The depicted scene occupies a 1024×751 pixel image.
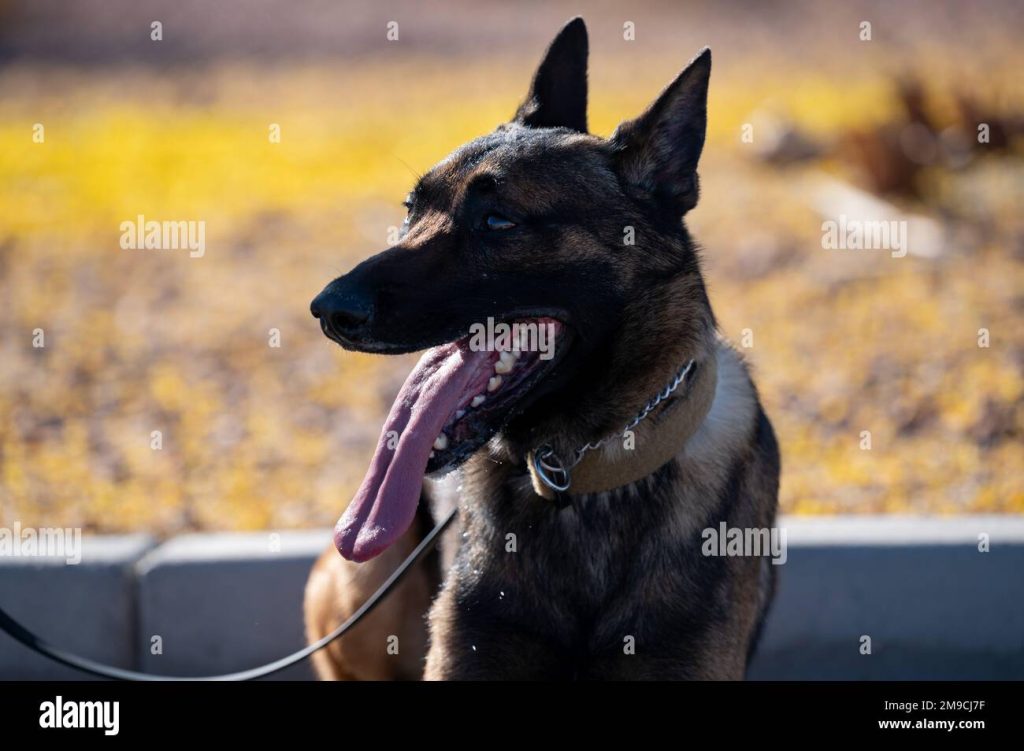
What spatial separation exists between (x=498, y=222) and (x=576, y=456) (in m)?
0.67

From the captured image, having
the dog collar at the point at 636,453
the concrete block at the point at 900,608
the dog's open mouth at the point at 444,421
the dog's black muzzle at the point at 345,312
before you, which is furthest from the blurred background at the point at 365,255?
the dog's black muzzle at the point at 345,312

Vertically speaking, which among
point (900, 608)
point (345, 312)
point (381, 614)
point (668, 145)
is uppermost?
point (668, 145)

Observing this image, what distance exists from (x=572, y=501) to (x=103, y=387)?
4.66 metres

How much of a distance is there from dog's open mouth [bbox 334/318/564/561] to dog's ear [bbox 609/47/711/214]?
0.49 m

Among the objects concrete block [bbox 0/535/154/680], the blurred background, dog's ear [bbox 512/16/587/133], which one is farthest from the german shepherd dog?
concrete block [bbox 0/535/154/680]

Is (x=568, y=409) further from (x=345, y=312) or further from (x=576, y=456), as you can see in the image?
(x=345, y=312)

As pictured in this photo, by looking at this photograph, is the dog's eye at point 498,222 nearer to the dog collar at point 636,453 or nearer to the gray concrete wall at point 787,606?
the dog collar at point 636,453

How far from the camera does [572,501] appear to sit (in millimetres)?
3094

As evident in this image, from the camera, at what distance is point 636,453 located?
3.01 metres

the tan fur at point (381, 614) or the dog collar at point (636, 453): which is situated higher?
the dog collar at point (636, 453)

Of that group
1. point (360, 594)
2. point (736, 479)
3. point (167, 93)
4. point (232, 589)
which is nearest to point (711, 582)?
point (736, 479)

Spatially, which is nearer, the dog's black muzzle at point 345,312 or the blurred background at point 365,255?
the dog's black muzzle at point 345,312

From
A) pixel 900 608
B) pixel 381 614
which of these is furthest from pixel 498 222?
pixel 900 608

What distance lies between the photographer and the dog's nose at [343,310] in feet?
9.06
